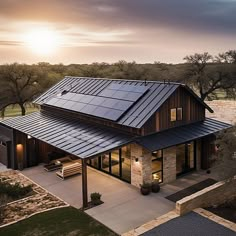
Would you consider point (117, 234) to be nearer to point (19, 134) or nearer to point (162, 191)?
point (162, 191)

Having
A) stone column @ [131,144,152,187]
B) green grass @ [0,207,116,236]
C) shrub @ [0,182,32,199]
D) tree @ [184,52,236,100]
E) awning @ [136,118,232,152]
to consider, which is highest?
tree @ [184,52,236,100]

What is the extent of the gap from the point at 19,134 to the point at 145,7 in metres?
13.4

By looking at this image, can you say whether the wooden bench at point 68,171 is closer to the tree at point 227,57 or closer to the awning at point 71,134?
the awning at point 71,134

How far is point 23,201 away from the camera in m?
17.0

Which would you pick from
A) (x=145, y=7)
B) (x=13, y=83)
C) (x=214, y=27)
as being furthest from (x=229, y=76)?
(x=13, y=83)

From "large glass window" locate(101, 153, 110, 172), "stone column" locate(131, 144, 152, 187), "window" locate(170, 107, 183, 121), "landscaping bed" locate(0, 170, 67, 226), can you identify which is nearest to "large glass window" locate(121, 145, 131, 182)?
"stone column" locate(131, 144, 152, 187)

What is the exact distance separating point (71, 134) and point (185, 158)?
7.57m

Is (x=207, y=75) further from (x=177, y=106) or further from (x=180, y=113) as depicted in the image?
(x=177, y=106)

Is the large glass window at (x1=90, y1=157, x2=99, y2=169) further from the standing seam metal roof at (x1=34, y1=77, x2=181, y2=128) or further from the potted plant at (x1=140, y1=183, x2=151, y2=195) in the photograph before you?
the potted plant at (x1=140, y1=183, x2=151, y2=195)

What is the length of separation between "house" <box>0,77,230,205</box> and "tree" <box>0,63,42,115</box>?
748 inches

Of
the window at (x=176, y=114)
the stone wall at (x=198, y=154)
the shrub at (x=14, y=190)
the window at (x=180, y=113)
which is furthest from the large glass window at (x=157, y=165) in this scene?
the shrub at (x=14, y=190)

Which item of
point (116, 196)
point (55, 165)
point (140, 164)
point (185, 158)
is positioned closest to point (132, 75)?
point (55, 165)

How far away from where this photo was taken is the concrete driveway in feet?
49.0

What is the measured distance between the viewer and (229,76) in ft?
157
